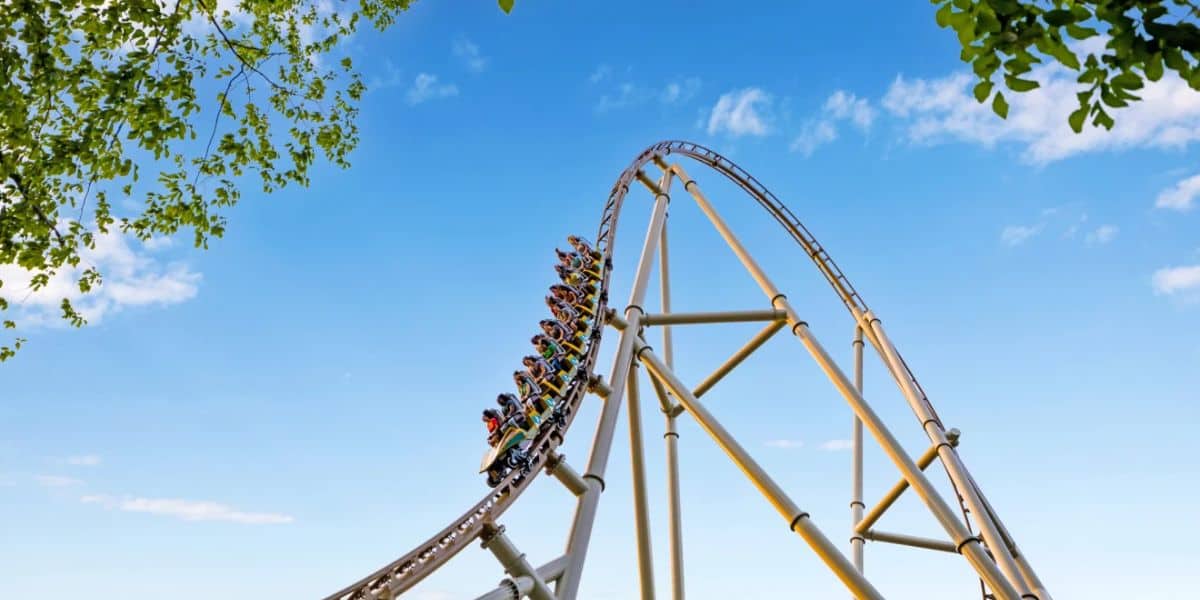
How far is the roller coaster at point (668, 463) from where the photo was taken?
7062 millimetres

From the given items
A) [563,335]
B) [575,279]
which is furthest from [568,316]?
[575,279]

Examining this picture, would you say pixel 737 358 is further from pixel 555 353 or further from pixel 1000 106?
pixel 1000 106

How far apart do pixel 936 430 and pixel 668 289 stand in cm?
442

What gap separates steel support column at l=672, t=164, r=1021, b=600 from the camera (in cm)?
845

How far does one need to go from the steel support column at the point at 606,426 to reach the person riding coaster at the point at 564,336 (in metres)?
Answer: 0.45

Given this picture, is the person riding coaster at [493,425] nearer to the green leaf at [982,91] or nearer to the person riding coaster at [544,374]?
the person riding coaster at [544,374]

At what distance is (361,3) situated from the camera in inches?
294

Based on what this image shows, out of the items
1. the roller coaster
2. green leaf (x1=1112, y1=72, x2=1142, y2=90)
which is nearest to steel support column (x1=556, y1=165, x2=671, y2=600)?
the roller coaster

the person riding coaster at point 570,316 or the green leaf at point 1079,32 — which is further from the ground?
the person riding coaster at point 570,316

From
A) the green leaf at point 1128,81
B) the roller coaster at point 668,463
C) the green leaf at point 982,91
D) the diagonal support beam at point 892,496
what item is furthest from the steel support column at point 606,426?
the green leaf at point 1128,81

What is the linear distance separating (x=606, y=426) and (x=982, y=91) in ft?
21.5

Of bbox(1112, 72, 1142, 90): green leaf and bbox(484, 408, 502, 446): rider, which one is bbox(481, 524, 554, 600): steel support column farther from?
bbox(1112, 72, 1142, 90): green leaf

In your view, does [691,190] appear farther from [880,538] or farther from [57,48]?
[57,48]

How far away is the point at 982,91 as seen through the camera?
8.98ft
